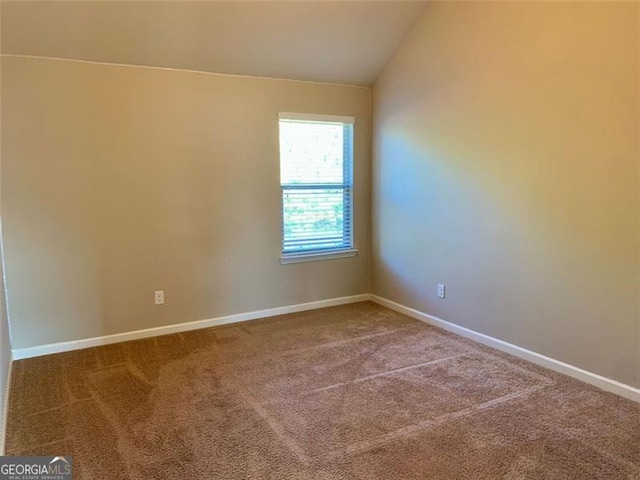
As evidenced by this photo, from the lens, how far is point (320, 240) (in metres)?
4.62

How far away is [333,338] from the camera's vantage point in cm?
377

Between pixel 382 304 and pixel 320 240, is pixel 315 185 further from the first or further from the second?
pixel 382 304

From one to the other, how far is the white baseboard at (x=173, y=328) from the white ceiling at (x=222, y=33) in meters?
2.18

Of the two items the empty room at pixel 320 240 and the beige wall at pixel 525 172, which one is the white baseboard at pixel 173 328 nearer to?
the empty room at pixel 320 240

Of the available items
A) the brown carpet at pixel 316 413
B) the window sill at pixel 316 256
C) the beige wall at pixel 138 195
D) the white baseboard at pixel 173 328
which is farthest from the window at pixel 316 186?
the brown carpet at pixel 316 413

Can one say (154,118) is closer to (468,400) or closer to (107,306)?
(107,306)

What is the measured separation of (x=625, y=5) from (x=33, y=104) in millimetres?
3869

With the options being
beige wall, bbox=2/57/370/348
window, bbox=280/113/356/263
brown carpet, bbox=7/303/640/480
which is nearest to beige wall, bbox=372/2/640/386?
brown carpet, bbox=7/303/640/480

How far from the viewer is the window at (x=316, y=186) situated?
14.3 feet

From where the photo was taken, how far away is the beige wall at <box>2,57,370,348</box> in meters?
3.34

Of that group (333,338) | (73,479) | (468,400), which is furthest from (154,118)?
(468,400)

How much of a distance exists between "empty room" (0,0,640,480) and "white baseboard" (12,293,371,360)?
22 millimetres

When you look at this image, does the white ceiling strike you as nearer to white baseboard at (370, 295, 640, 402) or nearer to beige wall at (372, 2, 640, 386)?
beige wall at (372, 2, 640, 386)

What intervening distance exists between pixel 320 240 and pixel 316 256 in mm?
171
